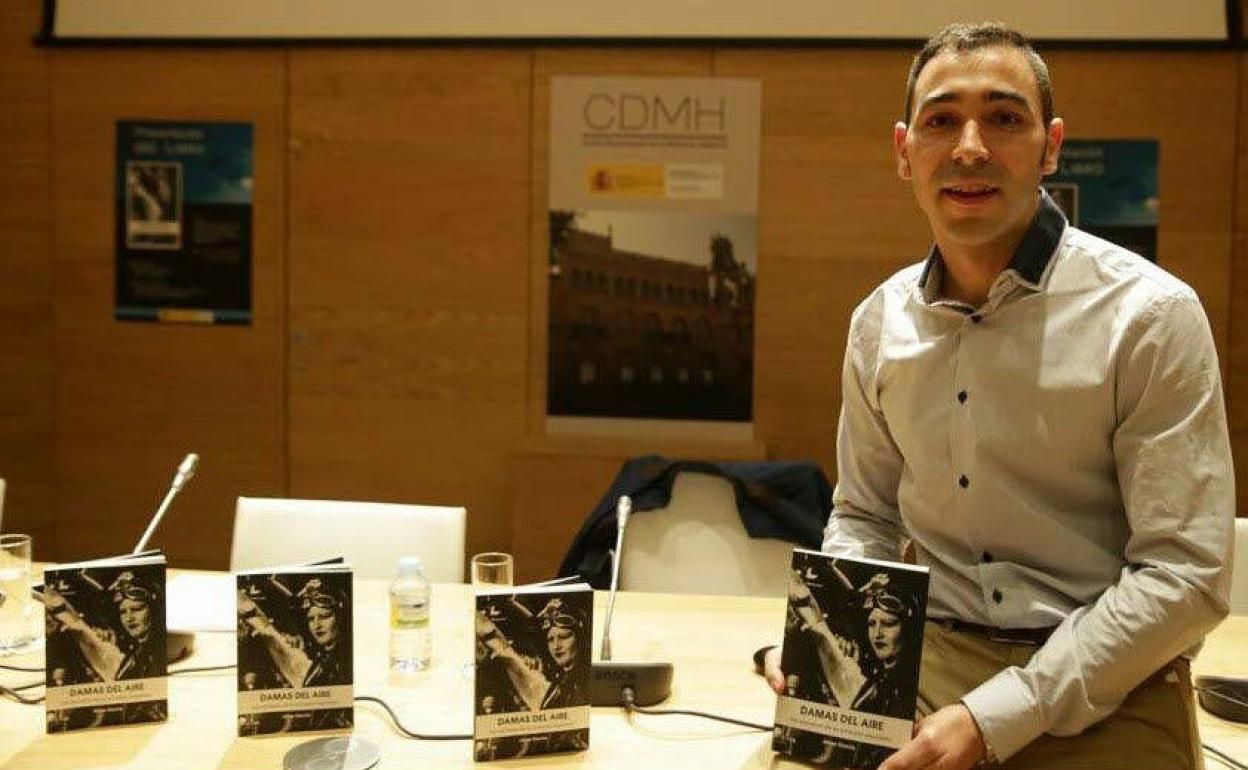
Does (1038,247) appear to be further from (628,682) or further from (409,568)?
(409,568)

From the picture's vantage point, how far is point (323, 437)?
168 inches

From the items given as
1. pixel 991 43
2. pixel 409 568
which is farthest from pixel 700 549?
pixel 991 43

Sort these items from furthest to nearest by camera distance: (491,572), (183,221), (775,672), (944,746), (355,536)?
1. (183,221)
2. (355,536)
3. (491,572)
4. (775,672)
5. (944,746)

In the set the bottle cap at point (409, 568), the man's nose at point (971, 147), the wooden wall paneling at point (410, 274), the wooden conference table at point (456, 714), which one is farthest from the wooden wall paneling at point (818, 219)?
the man's nose at point (971, 147)

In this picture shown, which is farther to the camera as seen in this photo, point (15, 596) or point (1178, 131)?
point (1178, 131)

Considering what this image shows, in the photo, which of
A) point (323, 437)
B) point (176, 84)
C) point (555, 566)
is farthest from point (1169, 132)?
point (176, 84)

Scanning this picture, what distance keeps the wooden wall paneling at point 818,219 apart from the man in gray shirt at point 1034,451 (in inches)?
88.6

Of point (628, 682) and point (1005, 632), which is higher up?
point (1005, 632)

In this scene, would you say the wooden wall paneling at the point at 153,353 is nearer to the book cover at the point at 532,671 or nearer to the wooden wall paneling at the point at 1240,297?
the book cover at the point at 532,671

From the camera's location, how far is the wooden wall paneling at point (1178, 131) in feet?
12.6

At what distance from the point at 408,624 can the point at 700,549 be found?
3.35 ft

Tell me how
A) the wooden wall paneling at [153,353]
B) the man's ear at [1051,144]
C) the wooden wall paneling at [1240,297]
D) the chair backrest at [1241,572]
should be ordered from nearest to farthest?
the man's ear at [1051,144]
the chair backrest at [1241,572]
the wooden wall paneling at [1240,297]
the wooden wall paneling at [153,353]

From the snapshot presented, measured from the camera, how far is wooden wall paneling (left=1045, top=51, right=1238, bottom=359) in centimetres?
385

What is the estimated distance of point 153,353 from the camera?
433cm
